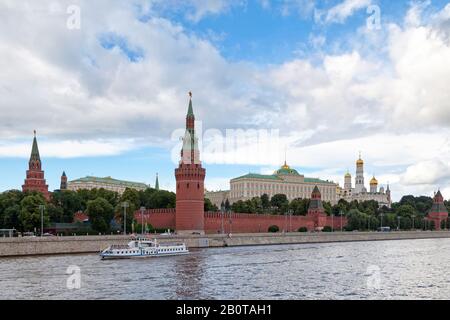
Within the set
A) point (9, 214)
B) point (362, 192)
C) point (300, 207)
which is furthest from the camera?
point (362, 192)

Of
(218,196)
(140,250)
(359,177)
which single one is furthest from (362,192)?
(140,250)

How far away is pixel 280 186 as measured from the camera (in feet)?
508

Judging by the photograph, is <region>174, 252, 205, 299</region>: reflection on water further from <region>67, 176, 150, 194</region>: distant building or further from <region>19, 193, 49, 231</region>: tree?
<region>67, 176, 150, 194</region>: distant building

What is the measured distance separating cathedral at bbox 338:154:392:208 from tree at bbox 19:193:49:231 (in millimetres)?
133428

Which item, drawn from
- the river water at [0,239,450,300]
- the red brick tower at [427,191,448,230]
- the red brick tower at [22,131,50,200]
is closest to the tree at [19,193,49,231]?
the river water at [0,239,450,300]

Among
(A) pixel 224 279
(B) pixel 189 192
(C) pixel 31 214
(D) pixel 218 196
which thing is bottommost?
(A) pixel 224 279

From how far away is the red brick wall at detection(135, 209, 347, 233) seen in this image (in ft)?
250

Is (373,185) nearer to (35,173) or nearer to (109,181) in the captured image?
(109,181)

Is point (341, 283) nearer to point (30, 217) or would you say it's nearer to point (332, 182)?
point (30, 217)

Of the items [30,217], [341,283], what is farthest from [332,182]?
[341,283]

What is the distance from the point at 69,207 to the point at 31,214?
58.5 feet

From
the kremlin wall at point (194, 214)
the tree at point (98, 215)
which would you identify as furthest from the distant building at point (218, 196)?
the tree at point (98, 215)

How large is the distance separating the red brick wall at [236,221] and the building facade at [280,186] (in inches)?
2022
